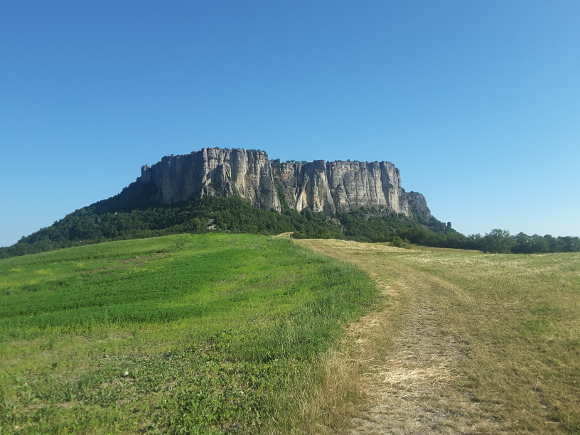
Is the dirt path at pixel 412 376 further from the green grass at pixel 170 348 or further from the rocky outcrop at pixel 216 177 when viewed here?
the rocky outcrop at pixel 216 177

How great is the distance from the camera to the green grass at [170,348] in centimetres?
686

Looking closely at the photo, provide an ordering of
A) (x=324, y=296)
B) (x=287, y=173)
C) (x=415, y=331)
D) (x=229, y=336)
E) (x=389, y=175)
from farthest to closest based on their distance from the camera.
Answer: (x=389, y=175)
(x=287, y=173)
(x=324, y=296)
(x=229, y=336)
(x=415, y=331)

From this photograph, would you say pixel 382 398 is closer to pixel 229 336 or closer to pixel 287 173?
pixel 229 336

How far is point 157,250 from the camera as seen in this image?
159 ft

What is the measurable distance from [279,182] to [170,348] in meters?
146

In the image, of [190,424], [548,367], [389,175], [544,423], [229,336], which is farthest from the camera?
[389,175]

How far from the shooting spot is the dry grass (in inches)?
233

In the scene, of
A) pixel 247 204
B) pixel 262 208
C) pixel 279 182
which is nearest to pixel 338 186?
pixel 279 182

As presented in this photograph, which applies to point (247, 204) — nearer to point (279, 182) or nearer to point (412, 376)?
point (279, 182)

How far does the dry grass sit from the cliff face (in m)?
119

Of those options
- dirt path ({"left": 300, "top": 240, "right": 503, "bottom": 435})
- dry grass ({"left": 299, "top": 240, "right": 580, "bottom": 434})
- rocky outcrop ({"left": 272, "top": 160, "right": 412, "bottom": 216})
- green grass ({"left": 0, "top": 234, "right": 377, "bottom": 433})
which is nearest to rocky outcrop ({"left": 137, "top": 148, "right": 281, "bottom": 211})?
rocky outcrop ({"left": 272, "top": 160, "right": 412, "bottom": 216})

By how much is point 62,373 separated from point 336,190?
157 meters

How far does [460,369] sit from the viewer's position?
7.90 metres

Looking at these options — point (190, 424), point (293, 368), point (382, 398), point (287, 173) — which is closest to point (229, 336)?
point (293, 368)
